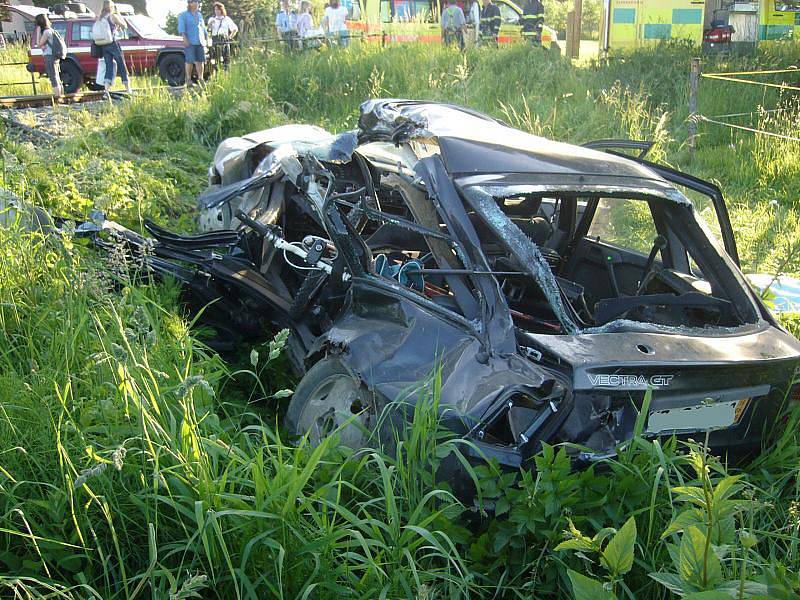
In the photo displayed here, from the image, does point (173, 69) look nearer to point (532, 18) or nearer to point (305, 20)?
point (305, 20)

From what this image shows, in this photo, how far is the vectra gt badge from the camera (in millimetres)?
2613

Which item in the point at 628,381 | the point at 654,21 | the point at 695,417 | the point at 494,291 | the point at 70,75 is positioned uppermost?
the point at 654,21

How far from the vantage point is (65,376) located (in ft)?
10.0

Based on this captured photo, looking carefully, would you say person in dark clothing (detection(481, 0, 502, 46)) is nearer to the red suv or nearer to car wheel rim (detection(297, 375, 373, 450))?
the red suv

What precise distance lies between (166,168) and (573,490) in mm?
6827

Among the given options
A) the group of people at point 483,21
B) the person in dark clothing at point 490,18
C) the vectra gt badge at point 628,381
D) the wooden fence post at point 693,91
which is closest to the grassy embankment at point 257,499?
the vectra gt badge at point 628,381

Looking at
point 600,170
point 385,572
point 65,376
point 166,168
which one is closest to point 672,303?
point 600,170

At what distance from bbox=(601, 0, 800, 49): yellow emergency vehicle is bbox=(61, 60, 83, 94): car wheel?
40.2 ft

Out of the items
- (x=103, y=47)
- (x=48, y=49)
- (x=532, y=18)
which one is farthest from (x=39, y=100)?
(x=532, y=18)

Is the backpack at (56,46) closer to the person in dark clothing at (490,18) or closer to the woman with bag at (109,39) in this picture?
the woman with bag at (109,39)

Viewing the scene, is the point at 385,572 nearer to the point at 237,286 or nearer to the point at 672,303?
the point at 672,303

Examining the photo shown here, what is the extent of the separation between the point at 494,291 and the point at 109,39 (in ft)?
43.5

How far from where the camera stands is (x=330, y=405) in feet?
10.8

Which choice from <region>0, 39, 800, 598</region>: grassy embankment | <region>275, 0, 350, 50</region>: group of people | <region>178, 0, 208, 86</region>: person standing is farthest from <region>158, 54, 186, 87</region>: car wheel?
<region>0, 39, 800, 598</region>: grassy embankment
